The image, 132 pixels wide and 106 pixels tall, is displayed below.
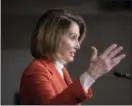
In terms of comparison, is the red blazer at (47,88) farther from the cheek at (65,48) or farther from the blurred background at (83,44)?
the blurred background at (83,44)

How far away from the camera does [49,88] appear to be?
432 millimetres

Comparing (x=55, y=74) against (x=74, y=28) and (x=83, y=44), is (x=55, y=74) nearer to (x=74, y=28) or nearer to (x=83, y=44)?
(x=74, y=28)

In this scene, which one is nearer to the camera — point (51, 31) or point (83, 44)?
point (51, 31)

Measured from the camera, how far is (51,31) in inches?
18.4

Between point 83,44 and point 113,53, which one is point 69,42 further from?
point 83,44

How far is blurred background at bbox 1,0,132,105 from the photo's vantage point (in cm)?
72

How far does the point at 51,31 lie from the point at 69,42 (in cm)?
3

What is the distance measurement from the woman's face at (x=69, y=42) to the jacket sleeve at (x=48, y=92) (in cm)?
4

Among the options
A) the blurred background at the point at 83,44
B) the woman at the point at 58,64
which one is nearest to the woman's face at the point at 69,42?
the woman at the point at 58,64

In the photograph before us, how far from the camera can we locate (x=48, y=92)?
426 mm

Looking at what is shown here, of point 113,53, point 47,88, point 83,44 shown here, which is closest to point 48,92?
point 47,88

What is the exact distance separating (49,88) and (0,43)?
331 millimetres

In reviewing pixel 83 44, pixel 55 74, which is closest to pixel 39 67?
pixel 55 74

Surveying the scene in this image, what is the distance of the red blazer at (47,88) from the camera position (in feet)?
1.35
